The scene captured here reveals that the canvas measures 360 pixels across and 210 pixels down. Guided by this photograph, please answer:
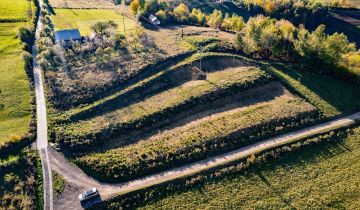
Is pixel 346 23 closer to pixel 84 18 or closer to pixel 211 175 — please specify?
pixel 84 18

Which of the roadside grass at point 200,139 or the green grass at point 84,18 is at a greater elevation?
the green grass at point 84,18

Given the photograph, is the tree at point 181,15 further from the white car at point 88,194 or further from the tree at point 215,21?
the white car at point 88,194

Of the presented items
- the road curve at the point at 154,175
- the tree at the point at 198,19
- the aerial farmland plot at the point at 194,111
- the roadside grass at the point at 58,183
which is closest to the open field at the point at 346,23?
the aerial farmland plot at the point at 194,111

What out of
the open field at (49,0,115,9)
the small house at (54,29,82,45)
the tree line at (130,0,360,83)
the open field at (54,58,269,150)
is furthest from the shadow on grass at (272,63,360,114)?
the open field at (49,0,115,9)

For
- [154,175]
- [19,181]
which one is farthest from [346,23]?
[19,181]

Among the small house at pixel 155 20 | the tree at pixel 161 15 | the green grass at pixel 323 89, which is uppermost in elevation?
the tree at pixel 161 15

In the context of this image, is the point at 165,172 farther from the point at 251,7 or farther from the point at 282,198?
the point at 251,7
